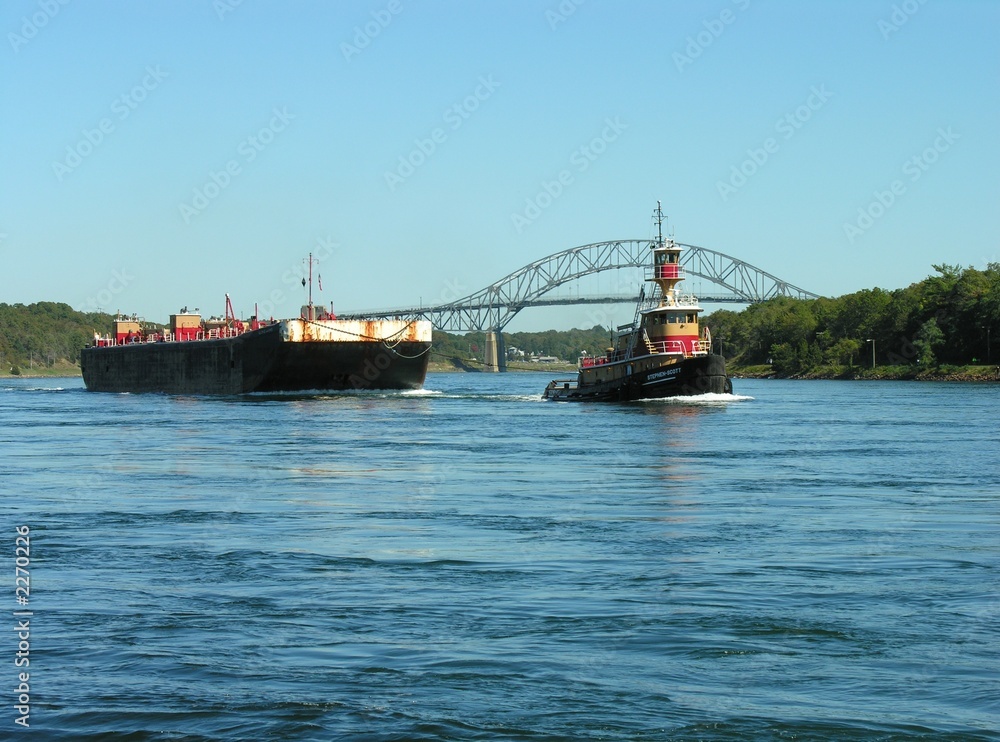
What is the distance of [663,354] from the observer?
6688 cm

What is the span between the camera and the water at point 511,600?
1055cm

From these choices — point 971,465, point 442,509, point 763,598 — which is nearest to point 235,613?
point 763,598

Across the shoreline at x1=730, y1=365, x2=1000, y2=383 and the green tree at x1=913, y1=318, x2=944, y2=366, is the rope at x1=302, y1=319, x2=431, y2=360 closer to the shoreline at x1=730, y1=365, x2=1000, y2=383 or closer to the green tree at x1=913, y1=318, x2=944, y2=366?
the shoreline at x1=730, y1=365, x2=1000, y2=383

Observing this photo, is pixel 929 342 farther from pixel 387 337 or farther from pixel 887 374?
pixel 387 337

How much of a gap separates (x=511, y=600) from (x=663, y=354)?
53074mm

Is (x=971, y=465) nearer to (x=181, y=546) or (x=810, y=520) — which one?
(x=810, y=520)

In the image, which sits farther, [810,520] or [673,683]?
[810,520]

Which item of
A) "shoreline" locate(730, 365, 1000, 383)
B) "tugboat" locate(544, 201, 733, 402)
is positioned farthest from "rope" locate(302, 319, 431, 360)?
"shoreline" locate(730, 365, 1000, 383)

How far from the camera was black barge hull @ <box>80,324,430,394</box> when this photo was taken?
246 ft

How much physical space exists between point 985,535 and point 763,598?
20.3 feet

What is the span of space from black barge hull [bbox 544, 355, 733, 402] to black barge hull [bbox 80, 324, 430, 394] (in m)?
14.1

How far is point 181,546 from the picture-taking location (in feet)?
61.0

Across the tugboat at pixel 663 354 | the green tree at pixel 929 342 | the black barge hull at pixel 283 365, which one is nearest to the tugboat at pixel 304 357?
the black barge hull at pixel 283 365

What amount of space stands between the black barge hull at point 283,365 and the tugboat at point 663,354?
506 inches
